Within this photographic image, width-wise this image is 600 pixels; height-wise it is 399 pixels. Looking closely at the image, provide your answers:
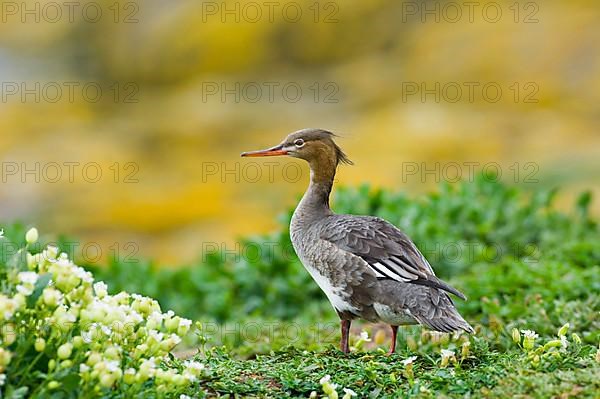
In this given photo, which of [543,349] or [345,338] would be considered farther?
[345,338]

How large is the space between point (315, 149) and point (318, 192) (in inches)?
11.6

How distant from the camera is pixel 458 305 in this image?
7238 millimetres

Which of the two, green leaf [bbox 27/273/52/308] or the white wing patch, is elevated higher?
green leaf [bbox 27/273/52/308]

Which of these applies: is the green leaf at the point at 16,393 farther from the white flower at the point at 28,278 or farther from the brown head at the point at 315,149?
the brown head at the point at 315,149

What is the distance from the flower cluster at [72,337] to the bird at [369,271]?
5.03ft

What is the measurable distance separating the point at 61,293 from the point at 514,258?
563 cm

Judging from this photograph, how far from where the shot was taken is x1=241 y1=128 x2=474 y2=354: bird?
5.34m

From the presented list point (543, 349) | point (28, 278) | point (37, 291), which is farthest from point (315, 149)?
point (28, 278)

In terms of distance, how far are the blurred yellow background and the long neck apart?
7.55 meters

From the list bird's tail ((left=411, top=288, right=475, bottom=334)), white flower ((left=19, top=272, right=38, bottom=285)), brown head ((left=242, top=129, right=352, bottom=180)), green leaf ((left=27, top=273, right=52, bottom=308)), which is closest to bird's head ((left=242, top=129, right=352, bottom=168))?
brown head ((left=242, top=129, right=352, bottom=180))

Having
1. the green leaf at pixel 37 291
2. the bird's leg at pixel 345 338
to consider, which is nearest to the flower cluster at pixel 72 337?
the green leaf at pixel 37 291

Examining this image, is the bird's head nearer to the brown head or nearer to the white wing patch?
the brown head

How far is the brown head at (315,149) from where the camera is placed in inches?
252

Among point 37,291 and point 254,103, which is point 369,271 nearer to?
point 37,291
